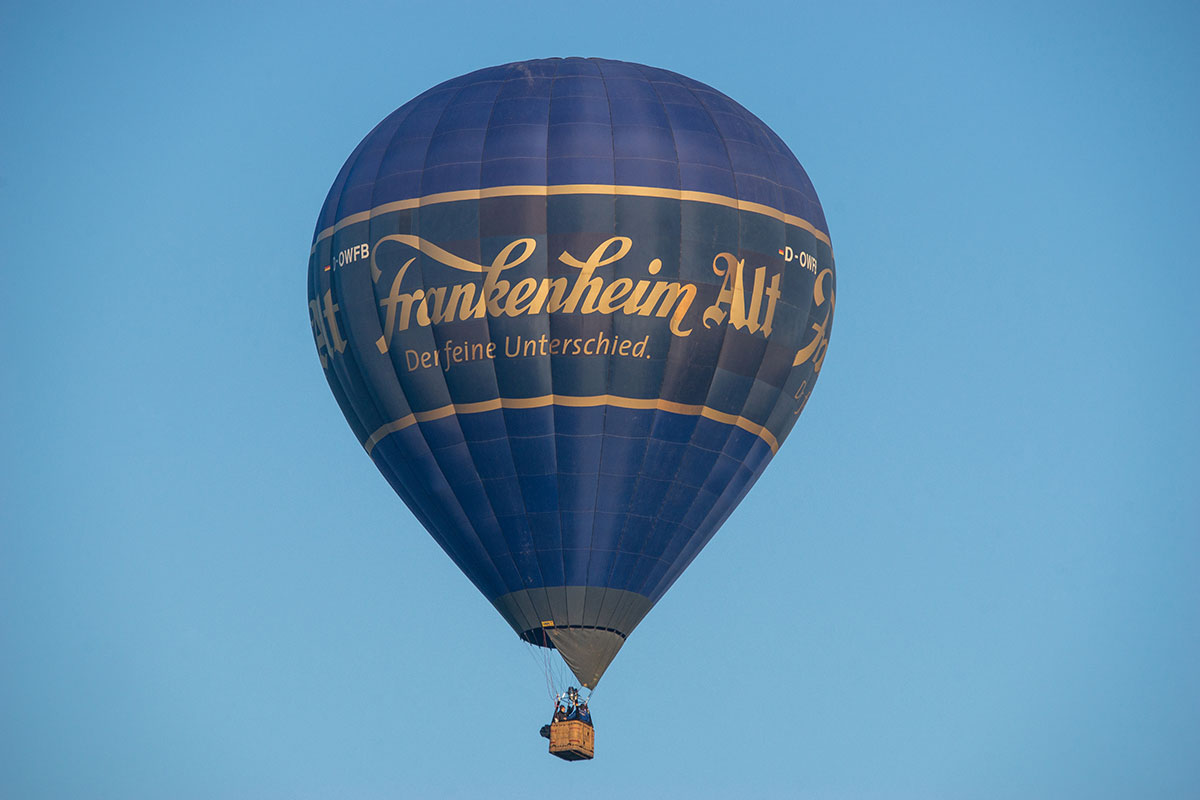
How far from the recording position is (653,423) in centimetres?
4322

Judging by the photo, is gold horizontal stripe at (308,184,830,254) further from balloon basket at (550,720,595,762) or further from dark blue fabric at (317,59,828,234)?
balloon basket at (550,720,595,762)

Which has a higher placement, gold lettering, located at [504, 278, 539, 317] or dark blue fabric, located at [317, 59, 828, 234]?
dark blue fabric, located at [317, 59, 828, 234]

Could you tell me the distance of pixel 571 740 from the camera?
42.4 meters

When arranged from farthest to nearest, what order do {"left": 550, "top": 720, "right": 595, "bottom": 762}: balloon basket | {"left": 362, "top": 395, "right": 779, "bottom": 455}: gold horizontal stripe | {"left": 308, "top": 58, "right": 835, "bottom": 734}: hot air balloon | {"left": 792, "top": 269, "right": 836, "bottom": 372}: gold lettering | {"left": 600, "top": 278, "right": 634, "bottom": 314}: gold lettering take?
{"left": 792, "top": 269, "right": 836, "bottom": 372}: gold lettering < {"left": 362, "top": 395, "right": 779, "bottom": 455}: gold horizontal stripe < {"left": 308, "top": 58, "right": 835, "bottom": 734}: hot air balloon < {"left": 600, "top": 278, "right": 634, "bottom": 314}: gold lettering < {"left": 550, "top": 720, "right": 595, "bottom": 762}: balloon basket

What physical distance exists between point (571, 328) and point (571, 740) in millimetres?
6652

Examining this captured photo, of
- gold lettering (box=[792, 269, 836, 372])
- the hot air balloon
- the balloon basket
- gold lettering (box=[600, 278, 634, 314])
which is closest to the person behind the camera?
the balloon basket

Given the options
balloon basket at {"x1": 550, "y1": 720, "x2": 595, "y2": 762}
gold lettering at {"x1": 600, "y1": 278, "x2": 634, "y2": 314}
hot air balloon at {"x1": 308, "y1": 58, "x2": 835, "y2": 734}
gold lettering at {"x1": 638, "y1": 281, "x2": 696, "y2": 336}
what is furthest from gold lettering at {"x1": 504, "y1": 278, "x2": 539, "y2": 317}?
balloon basket at {"x1": 550, "y1": 720, "x2": 595, "y2": 762}

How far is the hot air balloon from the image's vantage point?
42750mm

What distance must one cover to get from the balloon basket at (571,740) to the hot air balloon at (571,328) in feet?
3.00

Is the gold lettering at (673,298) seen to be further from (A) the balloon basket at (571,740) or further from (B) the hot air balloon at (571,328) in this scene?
(A) the balloon basket at (571,740)

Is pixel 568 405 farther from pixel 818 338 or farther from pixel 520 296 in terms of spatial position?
pixel 818 338

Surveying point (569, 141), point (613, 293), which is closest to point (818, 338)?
point (613, 293)

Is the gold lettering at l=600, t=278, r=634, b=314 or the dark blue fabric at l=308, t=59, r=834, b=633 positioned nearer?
the gold lettering at l=600, t=278, r=634, b=314

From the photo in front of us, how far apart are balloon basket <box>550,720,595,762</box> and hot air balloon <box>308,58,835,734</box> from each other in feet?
3.00
